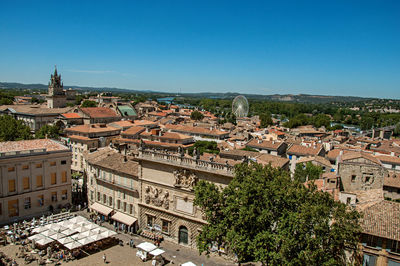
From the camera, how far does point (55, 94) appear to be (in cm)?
13538

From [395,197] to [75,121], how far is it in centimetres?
8475

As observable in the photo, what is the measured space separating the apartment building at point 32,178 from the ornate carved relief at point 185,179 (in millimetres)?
17743

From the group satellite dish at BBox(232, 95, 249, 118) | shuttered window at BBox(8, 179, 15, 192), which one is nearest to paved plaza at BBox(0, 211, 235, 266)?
shuttered window at BBox(8, 179, 15, 192)

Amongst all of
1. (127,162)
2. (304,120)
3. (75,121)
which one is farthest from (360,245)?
(304,120)

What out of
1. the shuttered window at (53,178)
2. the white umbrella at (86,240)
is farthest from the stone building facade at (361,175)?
the shuttered window at (53,178)

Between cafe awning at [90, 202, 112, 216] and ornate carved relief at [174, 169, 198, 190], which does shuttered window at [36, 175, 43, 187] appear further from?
ornate carved relief at [174, 169, 198, 190]

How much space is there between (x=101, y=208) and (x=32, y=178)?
29.2 feet

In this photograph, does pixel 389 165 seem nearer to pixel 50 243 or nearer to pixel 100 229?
pixel 100 229

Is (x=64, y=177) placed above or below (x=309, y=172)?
above

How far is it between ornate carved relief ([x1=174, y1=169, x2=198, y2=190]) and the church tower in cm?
12221

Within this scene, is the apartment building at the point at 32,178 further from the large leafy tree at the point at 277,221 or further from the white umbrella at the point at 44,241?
the large leafy tree at the point at 277,221

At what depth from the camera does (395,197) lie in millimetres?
37031

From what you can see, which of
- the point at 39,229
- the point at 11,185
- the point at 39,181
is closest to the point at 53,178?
the point at 39,181

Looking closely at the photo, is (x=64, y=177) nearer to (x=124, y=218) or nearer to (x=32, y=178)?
(x=32, y=178)
